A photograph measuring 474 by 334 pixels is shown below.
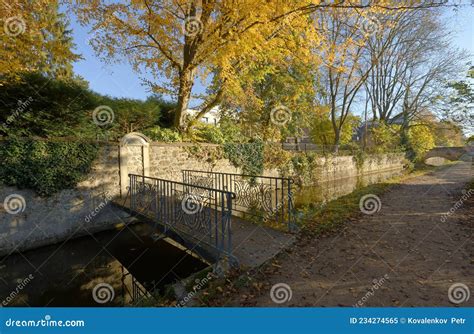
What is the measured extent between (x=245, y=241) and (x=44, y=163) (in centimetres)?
615

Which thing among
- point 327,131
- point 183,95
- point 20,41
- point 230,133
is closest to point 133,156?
point 183,95

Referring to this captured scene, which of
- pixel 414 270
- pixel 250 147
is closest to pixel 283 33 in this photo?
pixel 250 147

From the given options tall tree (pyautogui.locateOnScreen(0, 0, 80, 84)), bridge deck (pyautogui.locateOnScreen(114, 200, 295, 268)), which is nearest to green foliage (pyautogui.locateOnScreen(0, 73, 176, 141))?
tall tree (pyautogui.locateOnScreen(0, 0, 80, 84))

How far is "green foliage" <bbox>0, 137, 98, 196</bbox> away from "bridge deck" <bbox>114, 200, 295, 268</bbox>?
323 centimetres

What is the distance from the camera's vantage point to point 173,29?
338 inches

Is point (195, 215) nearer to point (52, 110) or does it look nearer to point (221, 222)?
point (221, 222)

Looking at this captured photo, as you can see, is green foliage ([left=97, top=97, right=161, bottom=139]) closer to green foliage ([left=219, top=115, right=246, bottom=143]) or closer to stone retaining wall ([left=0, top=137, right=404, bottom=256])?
stone retaining wall ([left=0, top=137, right=404, bottom=256])

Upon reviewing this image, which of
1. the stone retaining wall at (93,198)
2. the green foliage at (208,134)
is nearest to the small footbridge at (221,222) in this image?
the stone retaining wall at (93,198)

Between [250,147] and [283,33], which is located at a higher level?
[283,33]

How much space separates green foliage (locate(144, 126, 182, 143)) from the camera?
30.8ft

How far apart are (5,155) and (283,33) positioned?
9561 mm

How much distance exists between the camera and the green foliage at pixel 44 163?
6.11 m

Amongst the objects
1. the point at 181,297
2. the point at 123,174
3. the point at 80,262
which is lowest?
the point at 80,262

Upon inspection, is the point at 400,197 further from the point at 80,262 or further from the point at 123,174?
the point at 80,262
